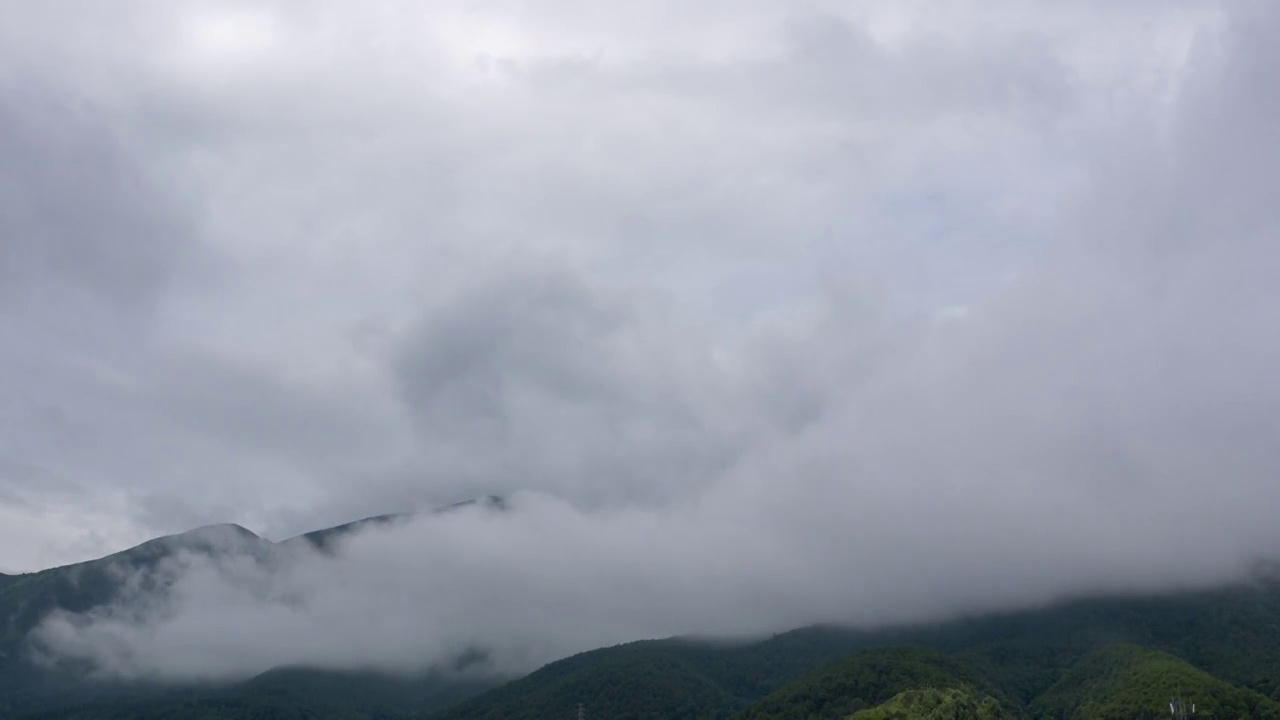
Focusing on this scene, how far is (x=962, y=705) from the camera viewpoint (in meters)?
193

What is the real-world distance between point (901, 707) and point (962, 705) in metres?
10.4

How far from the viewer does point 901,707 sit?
638 feet
